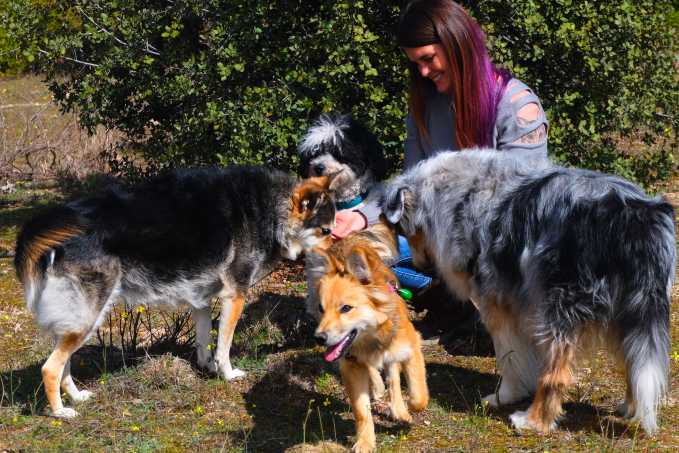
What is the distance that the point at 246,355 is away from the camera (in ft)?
16.5

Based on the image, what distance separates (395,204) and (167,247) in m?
1.29

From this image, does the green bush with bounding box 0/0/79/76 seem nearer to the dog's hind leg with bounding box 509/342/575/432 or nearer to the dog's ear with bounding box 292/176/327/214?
the dog's ear with bounding box 292/176/327/214

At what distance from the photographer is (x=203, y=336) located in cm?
485

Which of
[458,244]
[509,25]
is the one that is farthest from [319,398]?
[509,25]

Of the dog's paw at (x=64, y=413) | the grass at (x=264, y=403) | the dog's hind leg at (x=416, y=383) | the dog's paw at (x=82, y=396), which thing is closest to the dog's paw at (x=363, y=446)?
the grass at (x=264, y=403)

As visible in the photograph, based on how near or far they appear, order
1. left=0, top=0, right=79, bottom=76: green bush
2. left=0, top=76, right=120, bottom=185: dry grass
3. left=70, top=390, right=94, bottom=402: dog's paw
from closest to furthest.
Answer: left=70, top=390, right=94, bottom=402: dog's paw → left=0, top=0, right=79, bottom=76: green bush → left=0, top=76, right=120, bottom=185: dry grass

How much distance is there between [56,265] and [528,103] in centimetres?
260

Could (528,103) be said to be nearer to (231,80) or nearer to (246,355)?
(246,355)

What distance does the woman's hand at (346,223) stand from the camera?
14.9 feet

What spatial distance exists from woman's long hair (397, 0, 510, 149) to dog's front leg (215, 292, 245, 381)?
5.21 feet

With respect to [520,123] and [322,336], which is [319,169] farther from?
[322,336]

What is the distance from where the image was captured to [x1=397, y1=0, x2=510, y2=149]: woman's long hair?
4227mm

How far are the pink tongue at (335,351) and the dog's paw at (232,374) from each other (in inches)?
51.4

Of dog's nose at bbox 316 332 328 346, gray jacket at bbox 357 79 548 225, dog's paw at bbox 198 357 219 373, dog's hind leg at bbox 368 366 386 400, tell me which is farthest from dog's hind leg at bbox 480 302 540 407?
dog's paw at bbox 198 357 219 373
